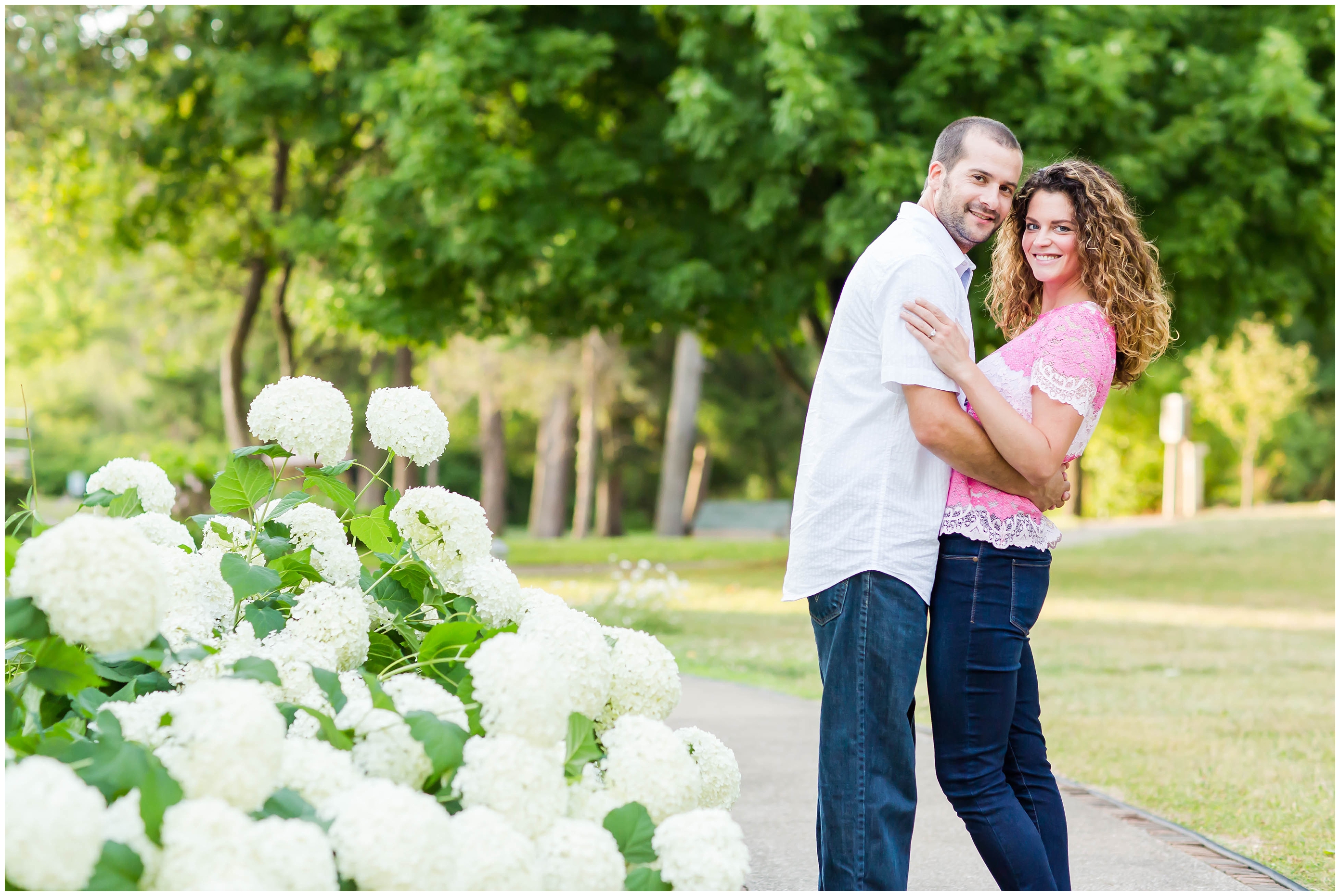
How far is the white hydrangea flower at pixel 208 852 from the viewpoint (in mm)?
1599

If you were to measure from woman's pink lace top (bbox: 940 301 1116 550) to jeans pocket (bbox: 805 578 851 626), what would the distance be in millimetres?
270

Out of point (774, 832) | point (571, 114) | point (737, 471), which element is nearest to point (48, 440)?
point (737, 471)

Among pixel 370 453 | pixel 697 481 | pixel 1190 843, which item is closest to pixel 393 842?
pixel 1190 843

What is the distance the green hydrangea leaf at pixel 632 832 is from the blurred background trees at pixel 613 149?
28.0 ft

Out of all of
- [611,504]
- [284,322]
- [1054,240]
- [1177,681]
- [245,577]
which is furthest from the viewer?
[611,504]

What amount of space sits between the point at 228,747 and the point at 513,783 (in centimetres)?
43

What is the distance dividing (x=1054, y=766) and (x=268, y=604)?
415 cm

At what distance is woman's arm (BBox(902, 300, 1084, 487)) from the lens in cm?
248

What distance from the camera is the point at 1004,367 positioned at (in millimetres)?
2730

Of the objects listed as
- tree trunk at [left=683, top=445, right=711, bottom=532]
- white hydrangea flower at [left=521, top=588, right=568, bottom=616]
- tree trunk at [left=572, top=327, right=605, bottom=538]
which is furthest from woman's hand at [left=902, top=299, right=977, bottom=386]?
tree trunk at [left=683, top=445, right=711, bottom=532]

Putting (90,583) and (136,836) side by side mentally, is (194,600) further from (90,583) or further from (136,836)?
(136,836)

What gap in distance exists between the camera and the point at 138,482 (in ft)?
9.05

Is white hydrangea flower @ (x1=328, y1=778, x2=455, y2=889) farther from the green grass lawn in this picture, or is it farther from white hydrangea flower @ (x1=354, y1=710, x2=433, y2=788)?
the green grass lawn

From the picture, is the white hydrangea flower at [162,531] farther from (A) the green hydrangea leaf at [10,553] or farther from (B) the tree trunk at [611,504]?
(B) the tree trunk at [611,504]
